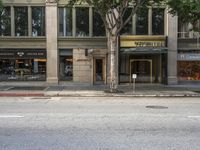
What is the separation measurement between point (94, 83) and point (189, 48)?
8190 mm

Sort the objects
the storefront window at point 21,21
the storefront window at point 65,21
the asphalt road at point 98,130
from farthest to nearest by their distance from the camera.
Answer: the storefront window at point 65,21 < the storefront window at point 21,21 < the asphalt road at point 98,130

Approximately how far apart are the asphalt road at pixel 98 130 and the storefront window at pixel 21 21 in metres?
17.5

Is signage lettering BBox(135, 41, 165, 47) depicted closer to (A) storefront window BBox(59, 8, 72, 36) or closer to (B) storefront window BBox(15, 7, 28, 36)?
(A) storefront window BBox(59, 8, 72, 36)

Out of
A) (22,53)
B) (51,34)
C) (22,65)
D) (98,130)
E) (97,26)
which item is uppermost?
(97,26)

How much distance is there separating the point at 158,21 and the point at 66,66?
833 centimetres

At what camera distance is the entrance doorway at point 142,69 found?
3132cm

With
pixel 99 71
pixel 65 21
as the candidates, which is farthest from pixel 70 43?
pixel 99 71

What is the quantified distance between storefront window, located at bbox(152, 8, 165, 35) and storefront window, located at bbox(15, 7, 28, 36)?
10290mm

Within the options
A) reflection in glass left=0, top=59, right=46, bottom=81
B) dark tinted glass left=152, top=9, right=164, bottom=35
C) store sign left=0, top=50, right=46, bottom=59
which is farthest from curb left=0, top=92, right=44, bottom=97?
dark tinted glass left=152, top=9, right=164, bottom=35

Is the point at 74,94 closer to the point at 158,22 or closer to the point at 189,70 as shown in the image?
the point at 158,22

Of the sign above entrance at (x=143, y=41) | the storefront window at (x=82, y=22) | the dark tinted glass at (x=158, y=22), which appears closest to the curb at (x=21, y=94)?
the storefront window at (x=82, y=22)

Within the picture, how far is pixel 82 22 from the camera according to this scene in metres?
30.7

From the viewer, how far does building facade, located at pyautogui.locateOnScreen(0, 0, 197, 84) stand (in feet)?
99.0

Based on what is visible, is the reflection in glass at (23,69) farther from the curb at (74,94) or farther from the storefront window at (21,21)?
the curb at (74,94)
